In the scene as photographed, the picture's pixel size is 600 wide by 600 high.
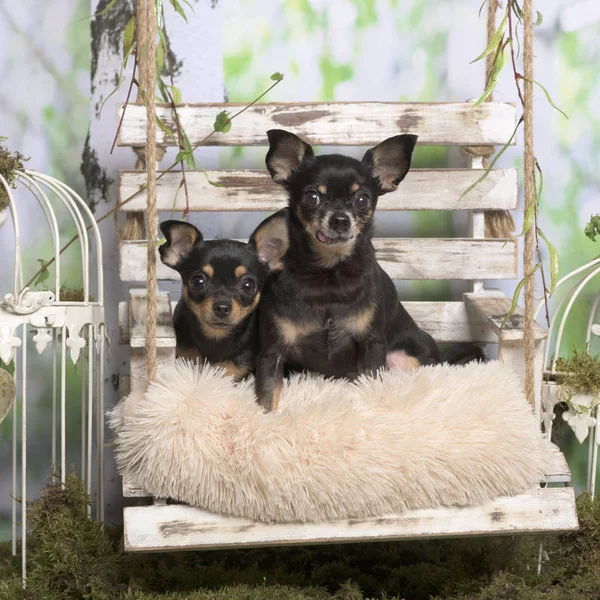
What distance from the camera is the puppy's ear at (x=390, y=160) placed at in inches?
76.2

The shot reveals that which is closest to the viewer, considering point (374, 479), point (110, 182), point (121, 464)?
point (374, 479)

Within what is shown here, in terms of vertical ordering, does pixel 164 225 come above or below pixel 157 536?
above

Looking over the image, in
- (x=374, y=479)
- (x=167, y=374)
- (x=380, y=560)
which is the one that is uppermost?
(x=167, y=374)

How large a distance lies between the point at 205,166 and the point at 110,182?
1.03ft

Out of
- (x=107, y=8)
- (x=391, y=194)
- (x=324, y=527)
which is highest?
(x=107, y=8)

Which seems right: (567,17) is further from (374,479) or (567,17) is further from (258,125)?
(374,479)

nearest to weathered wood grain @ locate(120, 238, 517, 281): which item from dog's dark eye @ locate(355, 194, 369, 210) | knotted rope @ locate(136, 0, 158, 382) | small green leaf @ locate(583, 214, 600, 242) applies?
small green leaf @ locate(583, 214, 600, 242)

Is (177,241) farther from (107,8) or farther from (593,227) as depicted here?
(593,227)

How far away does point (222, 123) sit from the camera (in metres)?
2.26

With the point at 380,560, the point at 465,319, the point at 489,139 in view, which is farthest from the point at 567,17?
the point at 380,560

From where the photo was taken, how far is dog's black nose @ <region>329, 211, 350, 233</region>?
182cm

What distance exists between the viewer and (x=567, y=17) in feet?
8.77

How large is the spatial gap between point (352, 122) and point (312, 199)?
604 mm

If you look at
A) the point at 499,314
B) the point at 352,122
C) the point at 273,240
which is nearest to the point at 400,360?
the point at 499,314
